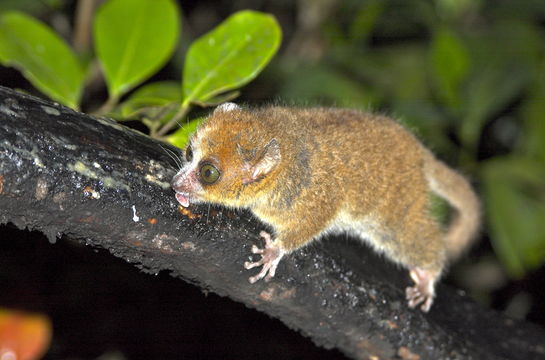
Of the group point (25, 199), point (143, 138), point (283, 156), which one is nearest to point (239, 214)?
point (283, 156)

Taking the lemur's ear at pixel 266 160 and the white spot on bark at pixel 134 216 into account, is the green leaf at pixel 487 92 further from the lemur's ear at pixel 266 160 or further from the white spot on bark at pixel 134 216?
the white spot on bark at pixel 134 216

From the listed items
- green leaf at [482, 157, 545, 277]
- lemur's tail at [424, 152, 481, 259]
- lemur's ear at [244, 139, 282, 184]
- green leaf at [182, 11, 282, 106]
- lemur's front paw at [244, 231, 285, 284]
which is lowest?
green leaf at [482, 157, 545, 277]

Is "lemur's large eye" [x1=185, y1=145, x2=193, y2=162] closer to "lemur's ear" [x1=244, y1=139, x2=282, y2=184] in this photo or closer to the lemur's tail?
"lemur's ear" [x1=244, y1=139, x2=282, y2=184]

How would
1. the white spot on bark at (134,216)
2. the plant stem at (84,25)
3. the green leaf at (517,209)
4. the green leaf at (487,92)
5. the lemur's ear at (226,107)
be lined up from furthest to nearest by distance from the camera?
1. the plant stem at (84,25)
2. the green leaf at (487,92)
3. the green leaf at (517,209)
4. the lemur's ear at (226,107)
5. the white spot on bark at (134,216)

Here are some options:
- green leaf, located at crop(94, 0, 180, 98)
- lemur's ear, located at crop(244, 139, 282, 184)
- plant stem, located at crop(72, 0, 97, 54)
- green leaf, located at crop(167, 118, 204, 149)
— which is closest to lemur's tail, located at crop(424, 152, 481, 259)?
lemur's ear, located at crop(244, 139, 282, 184)

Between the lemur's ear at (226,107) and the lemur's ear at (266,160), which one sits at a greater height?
the lemur's ear at (226,107)

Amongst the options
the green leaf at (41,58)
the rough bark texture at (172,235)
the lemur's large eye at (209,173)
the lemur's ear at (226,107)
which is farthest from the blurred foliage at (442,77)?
the rough bark texture at (172,235)
